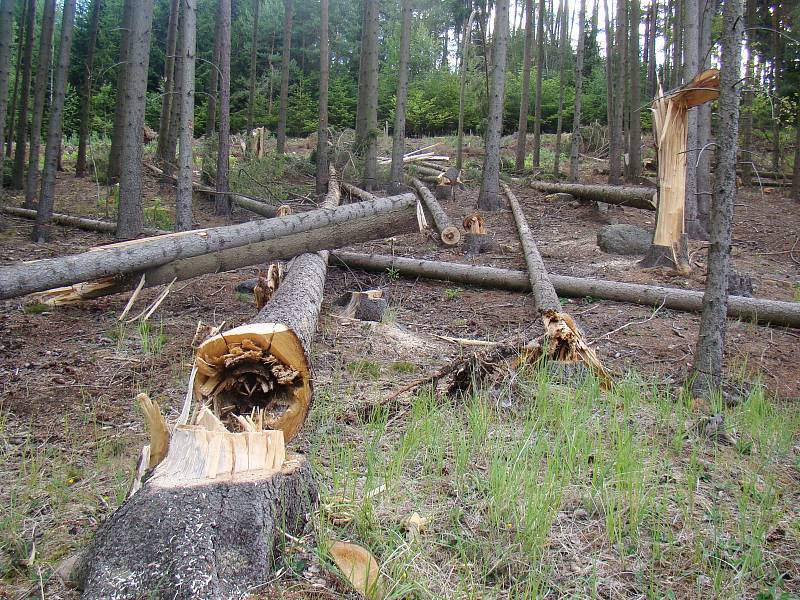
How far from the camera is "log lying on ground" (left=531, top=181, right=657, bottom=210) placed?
526 inches

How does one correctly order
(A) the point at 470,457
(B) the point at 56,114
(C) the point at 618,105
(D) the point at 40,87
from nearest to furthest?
(A) the point at 470,457
(B) the point at 56,114
(D) the point at 40,87
(C) the point at 618,105

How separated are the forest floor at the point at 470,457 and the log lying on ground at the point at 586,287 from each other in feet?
0.91

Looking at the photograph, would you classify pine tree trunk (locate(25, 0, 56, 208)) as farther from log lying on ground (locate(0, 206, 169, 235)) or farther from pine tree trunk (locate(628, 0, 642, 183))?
pine tree trunk (locate(628, 0, 642, 183))

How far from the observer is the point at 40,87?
473 inches

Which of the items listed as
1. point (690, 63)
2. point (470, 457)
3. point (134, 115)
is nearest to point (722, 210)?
point (470, 457)

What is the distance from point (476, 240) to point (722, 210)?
676cm

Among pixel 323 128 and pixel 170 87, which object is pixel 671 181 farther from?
pixel 170 87

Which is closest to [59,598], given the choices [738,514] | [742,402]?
[738,514]

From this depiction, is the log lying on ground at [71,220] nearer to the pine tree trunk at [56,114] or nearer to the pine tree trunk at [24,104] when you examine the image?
the pine tree trunk at [56,114]

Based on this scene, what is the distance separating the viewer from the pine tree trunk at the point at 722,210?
4629 millimetres

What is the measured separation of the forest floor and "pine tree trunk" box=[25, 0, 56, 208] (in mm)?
6559

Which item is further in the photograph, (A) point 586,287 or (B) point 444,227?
(B) point 444,227

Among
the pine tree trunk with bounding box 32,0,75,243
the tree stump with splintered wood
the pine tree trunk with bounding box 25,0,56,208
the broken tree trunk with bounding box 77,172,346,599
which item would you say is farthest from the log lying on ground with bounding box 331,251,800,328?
the pine tree trunk with bounding box 25,0,56,208

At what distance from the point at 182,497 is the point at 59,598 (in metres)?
0.59
